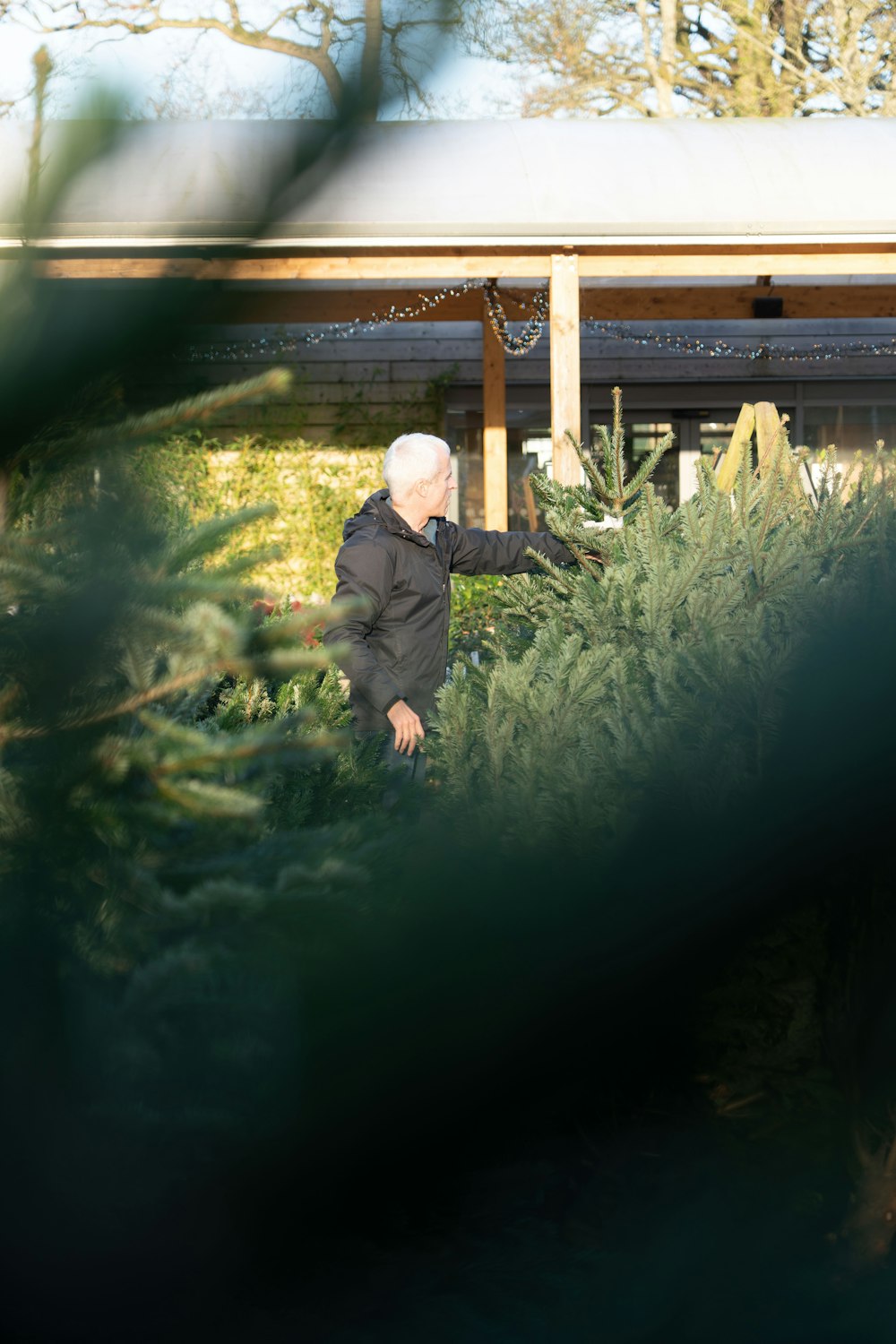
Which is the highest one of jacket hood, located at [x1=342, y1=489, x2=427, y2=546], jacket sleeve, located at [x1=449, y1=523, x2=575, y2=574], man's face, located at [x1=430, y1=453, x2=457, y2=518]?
man's face, located at [x1=430, y1=453, x2=457, y2=518]

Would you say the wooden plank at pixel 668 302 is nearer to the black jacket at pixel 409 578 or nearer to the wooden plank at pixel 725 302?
the wooden plank at pixel 725 302

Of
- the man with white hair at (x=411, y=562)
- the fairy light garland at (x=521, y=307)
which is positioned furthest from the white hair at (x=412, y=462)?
the fairy light garland at (x=521, y=307)

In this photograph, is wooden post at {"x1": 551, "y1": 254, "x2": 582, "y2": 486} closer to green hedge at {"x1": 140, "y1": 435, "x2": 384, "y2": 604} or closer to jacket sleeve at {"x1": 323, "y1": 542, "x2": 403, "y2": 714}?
green hedge at {"x1": 140, "y1": 435, "x2": 384, "y2": 604}

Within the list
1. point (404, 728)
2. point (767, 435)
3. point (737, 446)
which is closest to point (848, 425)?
point (737, 446)

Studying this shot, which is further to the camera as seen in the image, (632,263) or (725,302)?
(725,302)

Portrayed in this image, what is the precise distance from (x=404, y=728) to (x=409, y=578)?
2.64 feet

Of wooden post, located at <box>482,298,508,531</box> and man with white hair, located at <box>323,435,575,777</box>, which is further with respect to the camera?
wooden post, located at <box>482,298,508,531</box>

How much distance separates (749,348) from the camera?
12805mm

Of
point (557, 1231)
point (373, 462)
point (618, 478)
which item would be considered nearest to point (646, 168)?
point (373, 462)

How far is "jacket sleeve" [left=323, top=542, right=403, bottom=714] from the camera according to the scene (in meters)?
3.37

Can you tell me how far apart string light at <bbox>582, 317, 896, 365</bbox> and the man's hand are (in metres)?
9.84

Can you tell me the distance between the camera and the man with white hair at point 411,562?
379cm

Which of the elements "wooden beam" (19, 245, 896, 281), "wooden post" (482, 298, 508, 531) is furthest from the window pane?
"wooden post" (482, 298, 508, 531)

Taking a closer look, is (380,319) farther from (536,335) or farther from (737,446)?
(737,446)
